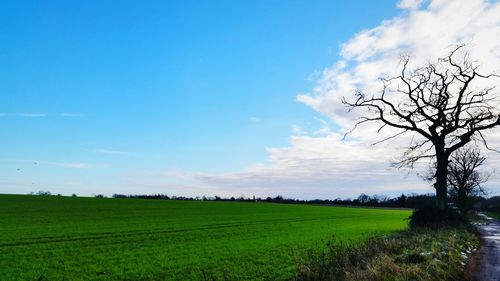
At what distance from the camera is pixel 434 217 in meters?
31.4

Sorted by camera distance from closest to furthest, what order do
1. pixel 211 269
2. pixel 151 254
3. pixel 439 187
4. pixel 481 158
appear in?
1. pixel 211 269
2. pixel 151 254
3. pixel 439 187
4. pixel 481 158

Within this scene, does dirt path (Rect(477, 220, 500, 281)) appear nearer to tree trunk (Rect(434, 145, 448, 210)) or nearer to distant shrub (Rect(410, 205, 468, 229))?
distant shrub (Rect(410, 205, 468, 229))

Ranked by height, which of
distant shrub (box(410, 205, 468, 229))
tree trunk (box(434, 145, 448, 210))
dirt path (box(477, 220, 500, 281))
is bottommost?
dirt path (box(477, 220, 500, 281))

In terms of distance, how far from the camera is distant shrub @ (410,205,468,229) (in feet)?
101

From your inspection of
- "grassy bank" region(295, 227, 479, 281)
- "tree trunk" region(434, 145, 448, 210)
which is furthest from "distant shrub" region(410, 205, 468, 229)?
"grassy bank" region(295, 227, 479, 281)

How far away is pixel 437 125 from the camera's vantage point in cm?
3403

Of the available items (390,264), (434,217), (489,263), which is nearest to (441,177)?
(434,217)

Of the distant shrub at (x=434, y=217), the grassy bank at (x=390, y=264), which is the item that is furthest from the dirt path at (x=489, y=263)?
the distant shrub at (x=434, y=217)

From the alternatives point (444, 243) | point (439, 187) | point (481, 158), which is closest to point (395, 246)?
point (444, 243)

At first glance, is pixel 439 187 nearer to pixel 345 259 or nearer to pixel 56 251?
pixel 345 259

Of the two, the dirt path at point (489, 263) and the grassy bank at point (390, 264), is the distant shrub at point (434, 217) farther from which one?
the grassy bank at point (390, 264)

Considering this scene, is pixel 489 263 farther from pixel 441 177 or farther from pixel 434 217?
pixel 441 177

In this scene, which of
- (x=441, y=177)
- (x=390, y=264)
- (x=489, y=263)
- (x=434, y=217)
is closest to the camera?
(x=390, y=264)

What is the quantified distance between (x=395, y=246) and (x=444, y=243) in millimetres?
2537
